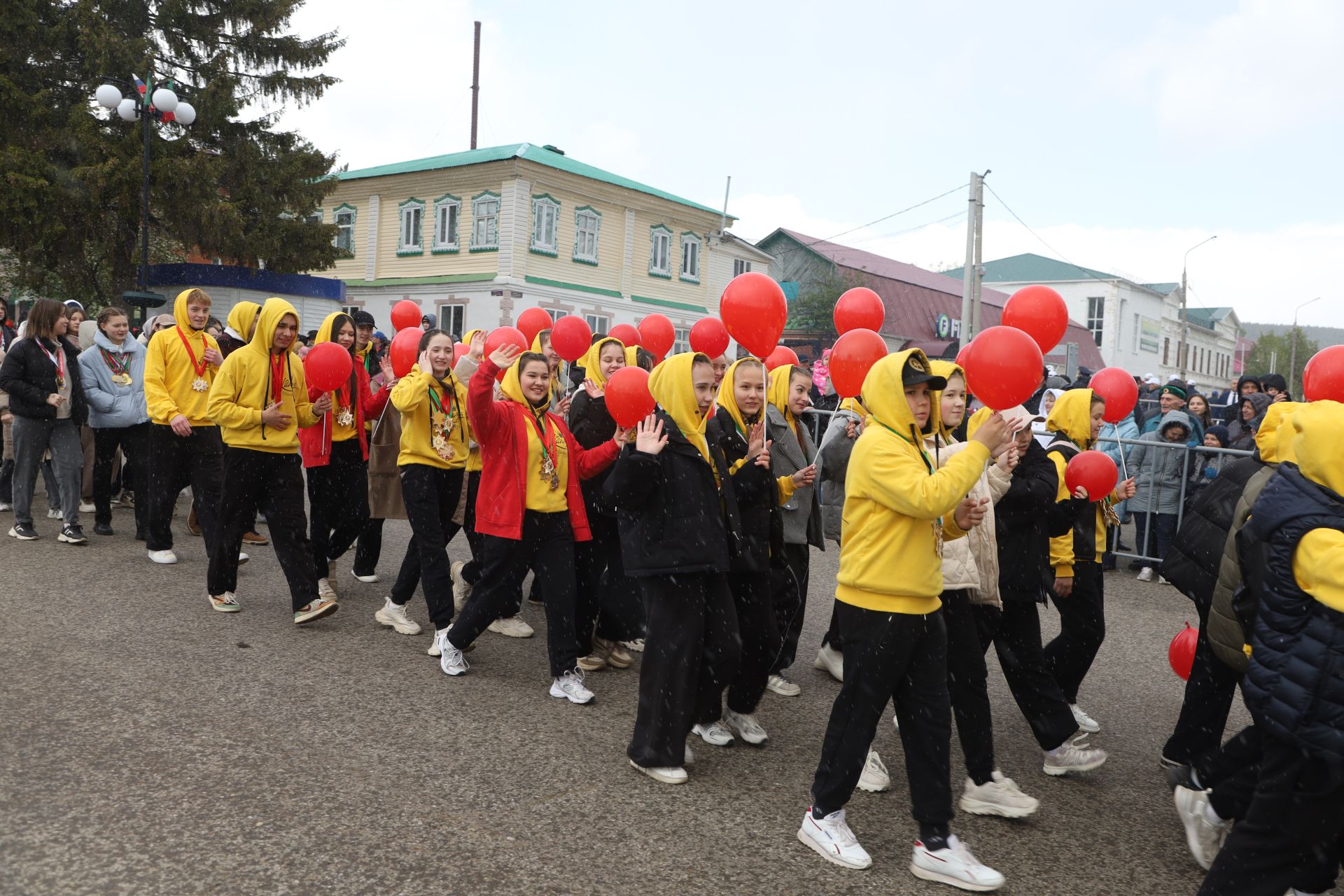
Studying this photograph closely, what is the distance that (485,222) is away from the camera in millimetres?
29141

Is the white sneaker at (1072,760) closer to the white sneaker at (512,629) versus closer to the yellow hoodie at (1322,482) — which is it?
the yellow hoodie at (1322,482)

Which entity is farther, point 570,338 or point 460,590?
point 570,338

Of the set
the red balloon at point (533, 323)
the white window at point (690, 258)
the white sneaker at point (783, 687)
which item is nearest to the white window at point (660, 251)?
the white window at point (690, 258)

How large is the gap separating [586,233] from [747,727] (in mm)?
27374

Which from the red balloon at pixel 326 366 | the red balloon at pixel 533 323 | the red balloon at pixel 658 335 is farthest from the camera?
the red balloon at pixel 533 323

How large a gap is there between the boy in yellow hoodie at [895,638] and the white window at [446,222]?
27.6 meters

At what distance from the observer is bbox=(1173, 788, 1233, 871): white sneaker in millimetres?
3734

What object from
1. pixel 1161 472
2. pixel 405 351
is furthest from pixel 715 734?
pixel 1161 472

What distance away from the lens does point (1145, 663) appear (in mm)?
6715

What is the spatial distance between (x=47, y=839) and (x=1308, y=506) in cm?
420

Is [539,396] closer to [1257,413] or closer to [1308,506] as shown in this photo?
[1308,506]

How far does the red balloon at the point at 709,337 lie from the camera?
738 centimetres

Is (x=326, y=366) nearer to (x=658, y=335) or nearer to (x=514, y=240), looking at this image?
(x=658, y=335)

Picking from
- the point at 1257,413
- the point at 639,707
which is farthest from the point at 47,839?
the point at 1257,413
